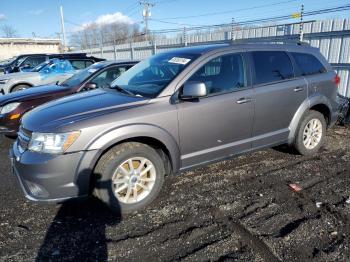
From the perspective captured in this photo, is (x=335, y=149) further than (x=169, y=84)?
Yes

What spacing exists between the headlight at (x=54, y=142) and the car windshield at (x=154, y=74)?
3.35 ft

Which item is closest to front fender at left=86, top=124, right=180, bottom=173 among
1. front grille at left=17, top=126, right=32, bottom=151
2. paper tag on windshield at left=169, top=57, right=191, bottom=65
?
front grille at left=17, top=126, right=32, bottom=151

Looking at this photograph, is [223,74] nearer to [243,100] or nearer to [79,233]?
[243,100]

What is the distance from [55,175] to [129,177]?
0.77 m

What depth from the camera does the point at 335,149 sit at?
5.43 m

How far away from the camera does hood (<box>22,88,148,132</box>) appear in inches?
124

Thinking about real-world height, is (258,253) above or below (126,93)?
below

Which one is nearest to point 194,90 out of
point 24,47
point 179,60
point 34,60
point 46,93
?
point 179,60

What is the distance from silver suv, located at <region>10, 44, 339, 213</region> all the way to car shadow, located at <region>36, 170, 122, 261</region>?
0.82ft

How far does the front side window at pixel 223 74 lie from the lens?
12.6ft

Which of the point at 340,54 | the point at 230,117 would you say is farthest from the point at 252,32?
the point at 230,117

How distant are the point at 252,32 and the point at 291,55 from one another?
6.98 meters

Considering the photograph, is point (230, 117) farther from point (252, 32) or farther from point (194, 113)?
point (252, 32)

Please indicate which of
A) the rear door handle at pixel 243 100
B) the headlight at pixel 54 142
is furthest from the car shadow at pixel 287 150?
the headlight at pixel 54 142
